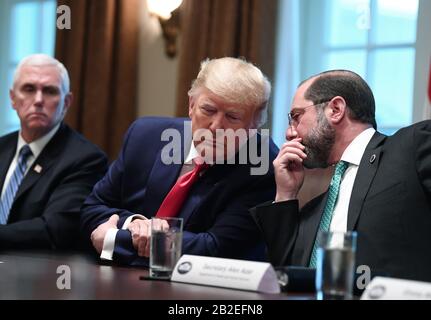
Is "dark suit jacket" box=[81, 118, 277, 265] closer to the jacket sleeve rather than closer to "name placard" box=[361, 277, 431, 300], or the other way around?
the jacket sleeve

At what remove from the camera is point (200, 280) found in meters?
2.04

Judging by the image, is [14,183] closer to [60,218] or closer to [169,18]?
[60,218]

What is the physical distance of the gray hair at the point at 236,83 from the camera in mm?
2949

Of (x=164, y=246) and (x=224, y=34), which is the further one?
(x=224, y=34)

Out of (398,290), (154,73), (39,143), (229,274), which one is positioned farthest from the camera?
(154,73)

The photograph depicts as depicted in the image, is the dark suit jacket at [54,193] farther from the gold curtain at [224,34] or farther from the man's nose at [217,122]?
the gold curtain at [224,34]

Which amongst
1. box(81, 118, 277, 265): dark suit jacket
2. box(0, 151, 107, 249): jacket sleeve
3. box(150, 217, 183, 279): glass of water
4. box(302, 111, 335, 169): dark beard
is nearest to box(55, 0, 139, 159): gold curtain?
box(0, 151, 107, 249): jacket sleeve

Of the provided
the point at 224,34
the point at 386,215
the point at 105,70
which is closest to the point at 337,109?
the point at 386,215

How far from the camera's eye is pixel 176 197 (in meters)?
2.97

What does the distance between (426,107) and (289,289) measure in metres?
2.00

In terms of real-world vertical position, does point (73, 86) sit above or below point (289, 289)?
above

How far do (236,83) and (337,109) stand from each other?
40cm

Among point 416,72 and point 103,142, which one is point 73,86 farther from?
point 416,72
